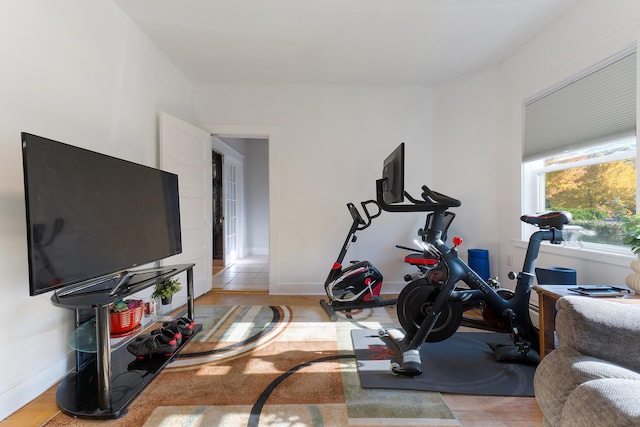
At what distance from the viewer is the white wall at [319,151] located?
134 inches

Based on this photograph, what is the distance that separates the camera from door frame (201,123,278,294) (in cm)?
340

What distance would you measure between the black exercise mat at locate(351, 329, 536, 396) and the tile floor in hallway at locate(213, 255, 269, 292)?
1.95 m

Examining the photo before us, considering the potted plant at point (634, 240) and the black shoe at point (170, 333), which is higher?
the potted plant at point (634, 240)

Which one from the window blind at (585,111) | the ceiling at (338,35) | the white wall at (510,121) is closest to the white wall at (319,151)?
the ceiling at (338,35)

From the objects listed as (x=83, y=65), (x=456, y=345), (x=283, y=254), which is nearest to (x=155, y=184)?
(x=83, y=65)

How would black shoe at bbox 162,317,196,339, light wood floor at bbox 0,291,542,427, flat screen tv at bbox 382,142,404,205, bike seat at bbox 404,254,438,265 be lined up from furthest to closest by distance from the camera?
bike seat at bbox 404,254,438,265, black shoe at bbox 162,317,196,339, flat screen tv at bbox 382,142,404,205, light wood floor at bbox 0,291,542,427

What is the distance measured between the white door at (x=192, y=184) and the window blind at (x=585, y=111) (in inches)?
137

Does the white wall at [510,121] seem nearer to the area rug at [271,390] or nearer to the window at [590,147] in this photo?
the window at [590,147]

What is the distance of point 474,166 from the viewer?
124 inches

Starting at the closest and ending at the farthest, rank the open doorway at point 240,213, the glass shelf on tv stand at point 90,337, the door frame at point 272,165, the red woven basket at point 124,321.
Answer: the glass shelf on tv stand at point 90,337
the red woven basket at point 124,321
the door frame at point 272,165
the open doorway at point 240,213

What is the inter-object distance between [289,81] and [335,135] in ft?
2.81

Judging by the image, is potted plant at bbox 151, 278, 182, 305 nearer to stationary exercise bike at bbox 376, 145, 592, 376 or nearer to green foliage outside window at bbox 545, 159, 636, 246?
stationary exercise bike at bbox 376, 145, 592, 376

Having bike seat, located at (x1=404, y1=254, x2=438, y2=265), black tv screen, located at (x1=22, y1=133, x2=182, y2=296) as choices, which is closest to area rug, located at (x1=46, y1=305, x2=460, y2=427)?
black tv screen, located at (x1=22, y1=133, x2=182, y2=296)

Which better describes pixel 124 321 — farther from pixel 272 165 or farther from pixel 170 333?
pixel 272 165
